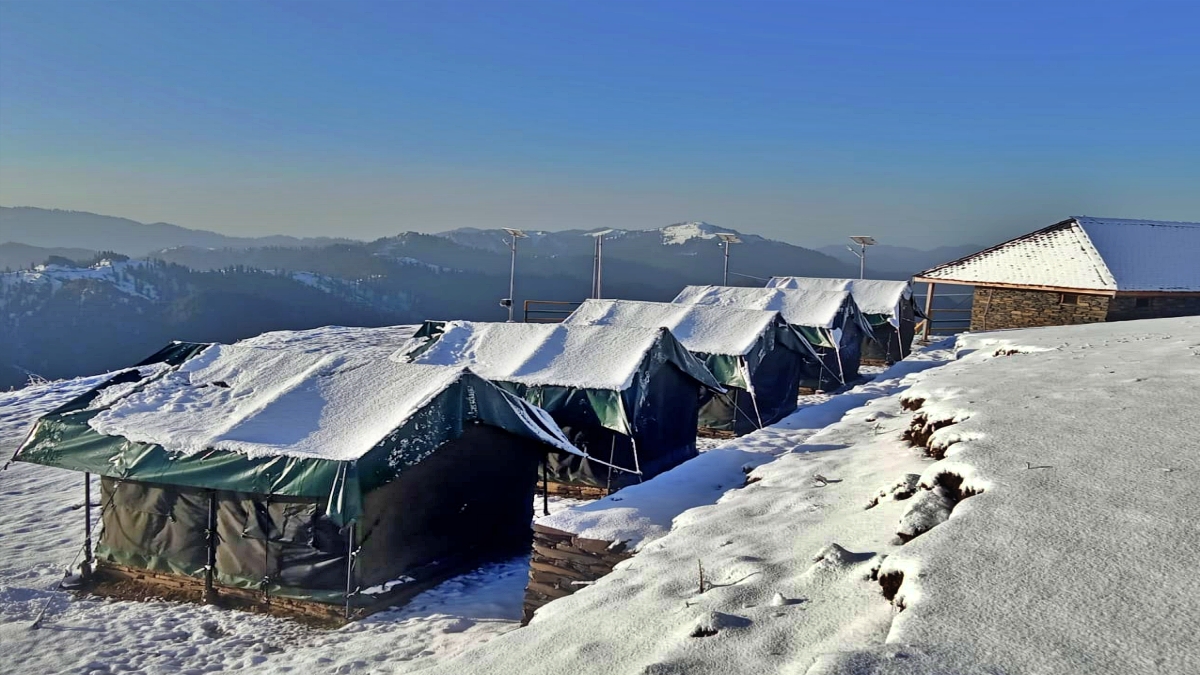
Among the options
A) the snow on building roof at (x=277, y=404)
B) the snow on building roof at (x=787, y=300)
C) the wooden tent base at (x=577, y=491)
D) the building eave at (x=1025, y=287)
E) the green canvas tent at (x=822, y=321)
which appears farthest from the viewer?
the building eave at (x=1025, y=287)

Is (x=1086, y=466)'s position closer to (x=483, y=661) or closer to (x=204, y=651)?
(x=483, y=661)

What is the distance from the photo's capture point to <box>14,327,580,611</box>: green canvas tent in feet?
29.0

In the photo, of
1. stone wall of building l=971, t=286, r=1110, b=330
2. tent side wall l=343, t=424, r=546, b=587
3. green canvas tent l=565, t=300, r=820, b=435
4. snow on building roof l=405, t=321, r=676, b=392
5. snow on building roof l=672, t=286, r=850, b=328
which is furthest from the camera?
stone wall of building l=971, t=286, r=1110, b=330

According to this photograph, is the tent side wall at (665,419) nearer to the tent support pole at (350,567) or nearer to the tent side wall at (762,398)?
the tent side wall at (762,398)

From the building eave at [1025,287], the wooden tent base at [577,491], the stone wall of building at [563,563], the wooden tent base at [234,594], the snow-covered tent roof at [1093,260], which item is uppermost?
the snow-covered tent roof at [1093,260]

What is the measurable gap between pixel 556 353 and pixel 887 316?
1694 cm

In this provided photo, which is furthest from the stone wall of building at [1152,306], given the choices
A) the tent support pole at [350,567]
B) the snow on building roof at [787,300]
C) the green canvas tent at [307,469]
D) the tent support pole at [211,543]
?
the tent support pole at [211,543]

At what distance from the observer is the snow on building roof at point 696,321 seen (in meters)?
18.0

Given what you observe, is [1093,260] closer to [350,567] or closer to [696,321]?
[696,321]

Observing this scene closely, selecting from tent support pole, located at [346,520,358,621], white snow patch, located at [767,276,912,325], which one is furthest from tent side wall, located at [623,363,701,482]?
white snow patch, located at [767,276,912,325]

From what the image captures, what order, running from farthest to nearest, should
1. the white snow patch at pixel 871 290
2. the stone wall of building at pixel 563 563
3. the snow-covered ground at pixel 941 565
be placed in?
the white snow patch at pixel 871 290 < the stone wall of building at pixel 563 563 < the snow-covered ground at pixel 941 565

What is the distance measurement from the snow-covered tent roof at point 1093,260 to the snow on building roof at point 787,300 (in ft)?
32.5

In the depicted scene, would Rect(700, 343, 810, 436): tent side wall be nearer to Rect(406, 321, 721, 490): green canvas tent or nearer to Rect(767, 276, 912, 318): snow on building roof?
Rect(406, 321, 721, 490): green canvas tent

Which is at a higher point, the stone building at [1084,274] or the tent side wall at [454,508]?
the stone building at [1084,274]
